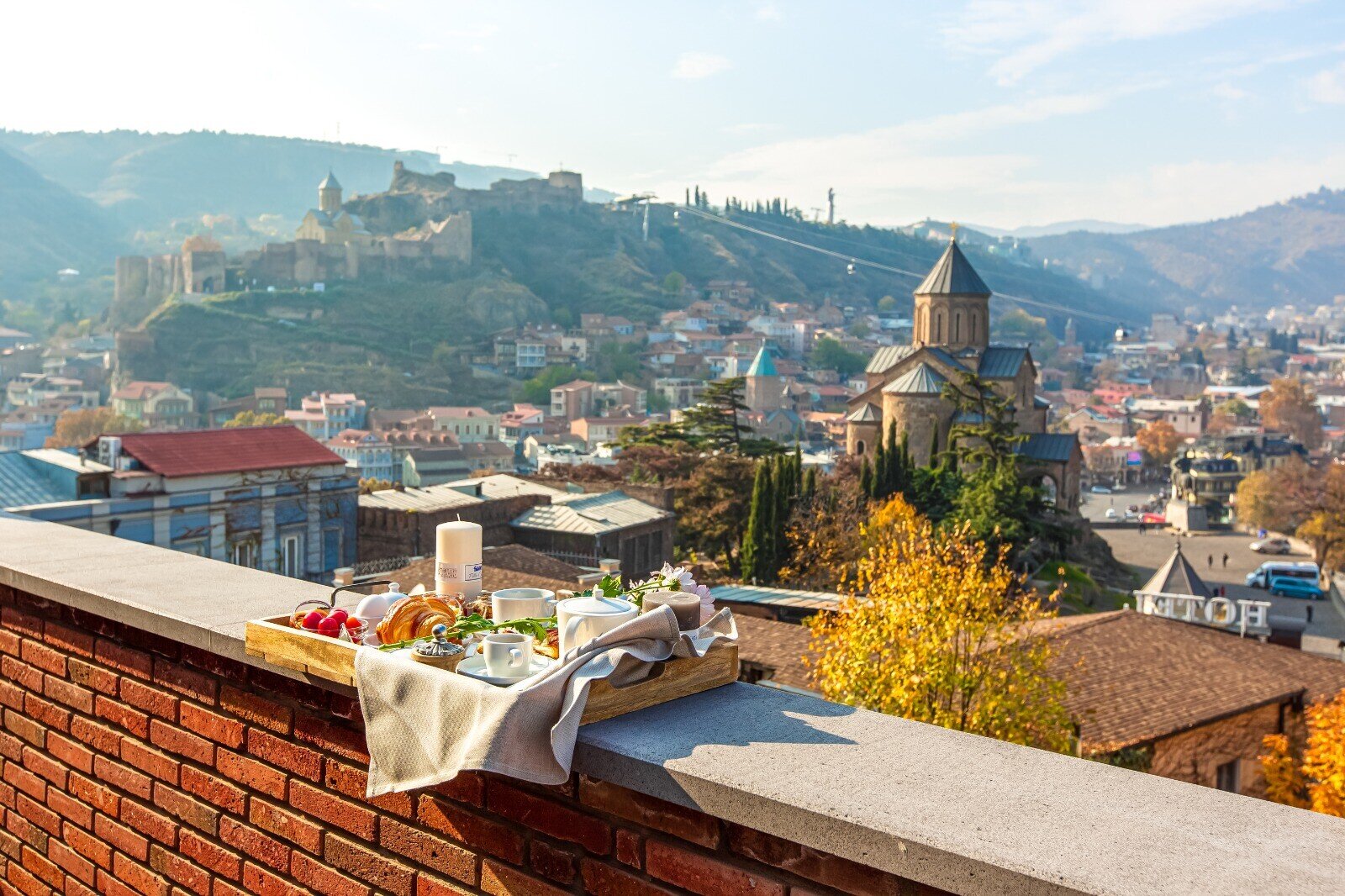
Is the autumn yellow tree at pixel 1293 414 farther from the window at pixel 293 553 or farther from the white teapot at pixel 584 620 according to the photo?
the white teapot at pixel 584 620

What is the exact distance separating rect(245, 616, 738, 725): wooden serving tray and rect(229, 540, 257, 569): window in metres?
18.9

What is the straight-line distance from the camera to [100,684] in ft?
8.12

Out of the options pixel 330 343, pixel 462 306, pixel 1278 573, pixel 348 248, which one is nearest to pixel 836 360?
pixel 462 306

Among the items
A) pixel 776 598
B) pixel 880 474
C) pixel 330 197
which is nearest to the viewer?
pixel 776 598

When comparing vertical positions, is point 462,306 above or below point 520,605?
above

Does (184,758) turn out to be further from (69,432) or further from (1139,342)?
(1139,342)

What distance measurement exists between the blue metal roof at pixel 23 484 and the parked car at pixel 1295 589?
3642 centimetres

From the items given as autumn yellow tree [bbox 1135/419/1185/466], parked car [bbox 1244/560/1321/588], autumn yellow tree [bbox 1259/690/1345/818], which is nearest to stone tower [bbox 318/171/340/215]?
autumn yellow tree [bbox 1135/419/1185/466]

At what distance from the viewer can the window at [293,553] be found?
68.2ft

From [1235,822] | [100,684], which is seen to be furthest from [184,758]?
[1235,822]

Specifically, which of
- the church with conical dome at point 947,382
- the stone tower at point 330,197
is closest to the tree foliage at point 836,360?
the stone tower at point 330,197

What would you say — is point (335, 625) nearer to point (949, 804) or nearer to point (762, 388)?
point (949, 804)

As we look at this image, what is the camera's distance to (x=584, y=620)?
5.59 feet

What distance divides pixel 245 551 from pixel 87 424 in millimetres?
54190
